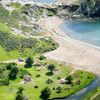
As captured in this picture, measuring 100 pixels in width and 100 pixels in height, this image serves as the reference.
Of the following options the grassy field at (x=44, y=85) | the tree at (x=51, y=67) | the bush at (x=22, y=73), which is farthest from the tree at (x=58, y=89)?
the bush at (x=22, y=73)

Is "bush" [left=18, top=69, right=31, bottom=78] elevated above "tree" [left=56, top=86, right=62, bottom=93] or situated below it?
above

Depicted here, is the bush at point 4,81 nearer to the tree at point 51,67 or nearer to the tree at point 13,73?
the tree at point 13,73

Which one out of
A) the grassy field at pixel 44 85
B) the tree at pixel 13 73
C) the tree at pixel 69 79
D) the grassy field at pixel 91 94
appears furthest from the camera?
the tree at pixel 13 73

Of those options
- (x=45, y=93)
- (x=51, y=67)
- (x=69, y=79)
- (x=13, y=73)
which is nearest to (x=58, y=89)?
(x=45, y=93)

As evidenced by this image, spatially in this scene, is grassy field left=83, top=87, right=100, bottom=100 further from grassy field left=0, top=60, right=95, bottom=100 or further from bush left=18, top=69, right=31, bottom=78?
bush left=18, top=69, right=31, bottom=78

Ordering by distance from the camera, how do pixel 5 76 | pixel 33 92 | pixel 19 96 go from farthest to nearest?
pixel 5 76 → pixel 33 92 → pixel 19 96

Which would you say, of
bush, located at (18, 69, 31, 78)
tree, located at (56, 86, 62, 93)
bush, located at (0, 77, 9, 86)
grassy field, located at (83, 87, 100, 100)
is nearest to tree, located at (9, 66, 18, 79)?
bush, located at (18, 69, 31, 78)

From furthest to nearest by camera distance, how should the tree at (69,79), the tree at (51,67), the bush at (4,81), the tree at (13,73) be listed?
the tree at (51,67) < the tree at (13,73) < the tree at (69,79) < the bush at (4,81)

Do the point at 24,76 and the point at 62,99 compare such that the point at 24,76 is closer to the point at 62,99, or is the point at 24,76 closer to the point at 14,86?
the point at 14,86

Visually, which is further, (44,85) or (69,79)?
(69,79)

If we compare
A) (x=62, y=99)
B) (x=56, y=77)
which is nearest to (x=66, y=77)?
(x=56, y=77)

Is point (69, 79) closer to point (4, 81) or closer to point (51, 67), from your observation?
point (51, 67)
